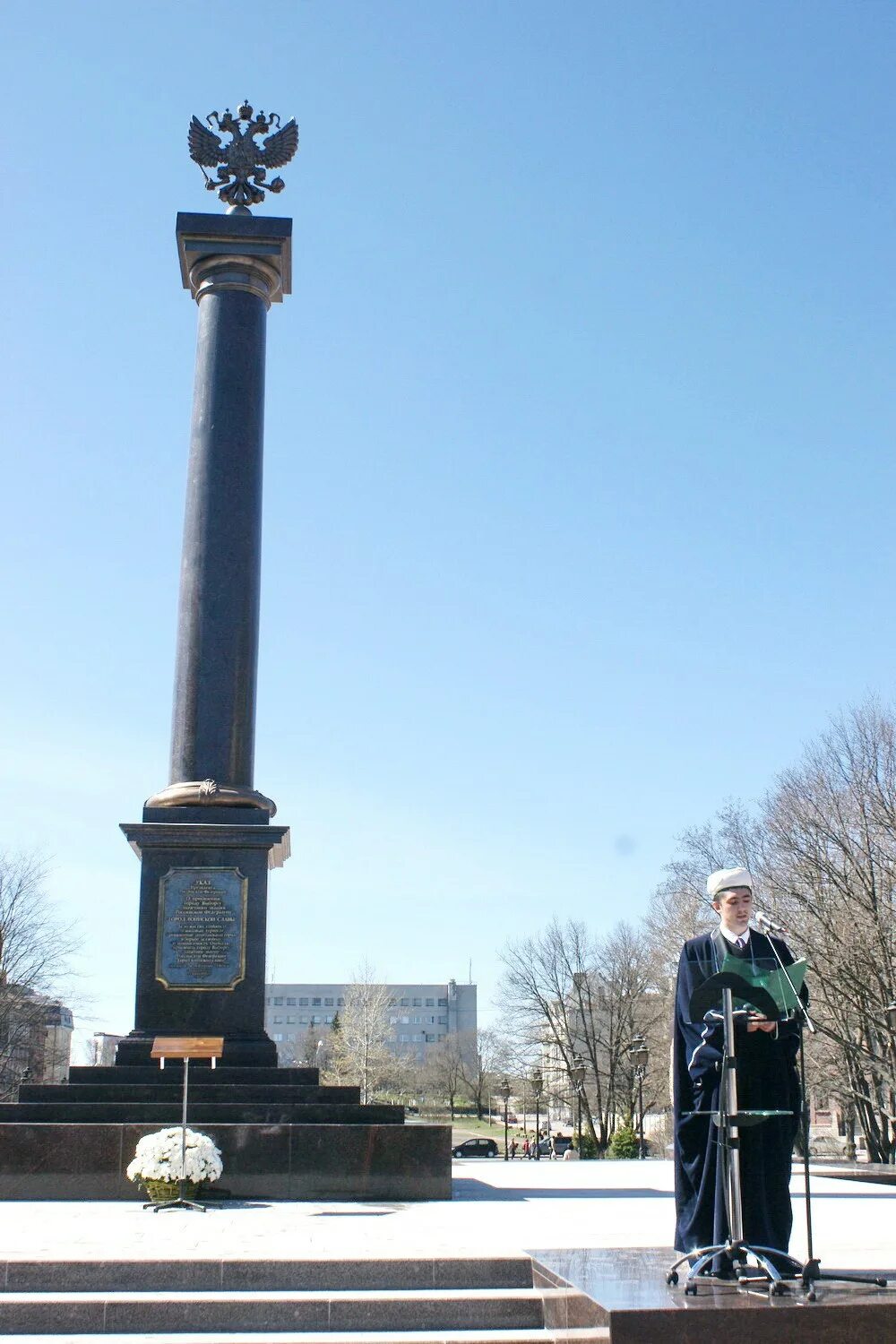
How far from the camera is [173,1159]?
1183 centimetres

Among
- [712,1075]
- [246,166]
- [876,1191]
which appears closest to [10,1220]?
[712,1075]

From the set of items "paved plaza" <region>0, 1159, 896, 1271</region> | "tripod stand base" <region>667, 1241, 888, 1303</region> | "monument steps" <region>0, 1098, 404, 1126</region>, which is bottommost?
"paved plaza" <region>0, 1159, 896, 1271</region>

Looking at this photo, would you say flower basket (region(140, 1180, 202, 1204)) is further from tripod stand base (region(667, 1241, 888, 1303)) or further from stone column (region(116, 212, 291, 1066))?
tripod stand base (region(667, 1241, 888, 1303))

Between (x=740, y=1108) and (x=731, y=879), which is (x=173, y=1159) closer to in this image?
(x=740, y=1108)

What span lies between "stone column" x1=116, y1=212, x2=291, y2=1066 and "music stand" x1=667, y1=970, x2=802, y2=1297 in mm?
8834

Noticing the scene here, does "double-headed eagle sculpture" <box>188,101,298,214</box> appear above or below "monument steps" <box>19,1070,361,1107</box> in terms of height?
above

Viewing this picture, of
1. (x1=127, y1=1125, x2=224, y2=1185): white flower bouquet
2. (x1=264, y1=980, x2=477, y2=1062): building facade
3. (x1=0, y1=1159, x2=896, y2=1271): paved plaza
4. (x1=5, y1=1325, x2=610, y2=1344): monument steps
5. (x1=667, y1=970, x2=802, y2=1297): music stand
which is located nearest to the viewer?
(x1=667, y1=970, x2=802, y2=1297): music stand

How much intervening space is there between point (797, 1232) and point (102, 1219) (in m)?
5.79

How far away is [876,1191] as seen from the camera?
1675cm

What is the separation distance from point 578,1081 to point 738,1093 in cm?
3874

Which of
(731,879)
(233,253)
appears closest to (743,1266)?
(731,879)

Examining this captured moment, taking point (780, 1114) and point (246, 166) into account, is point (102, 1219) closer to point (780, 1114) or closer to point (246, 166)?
point (780, 1114)

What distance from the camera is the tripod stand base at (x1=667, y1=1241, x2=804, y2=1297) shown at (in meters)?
6.62

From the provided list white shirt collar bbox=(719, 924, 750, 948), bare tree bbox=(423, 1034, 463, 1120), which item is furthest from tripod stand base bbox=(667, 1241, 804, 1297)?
bare tree bbox=(423, 1034, 463, 1120)
